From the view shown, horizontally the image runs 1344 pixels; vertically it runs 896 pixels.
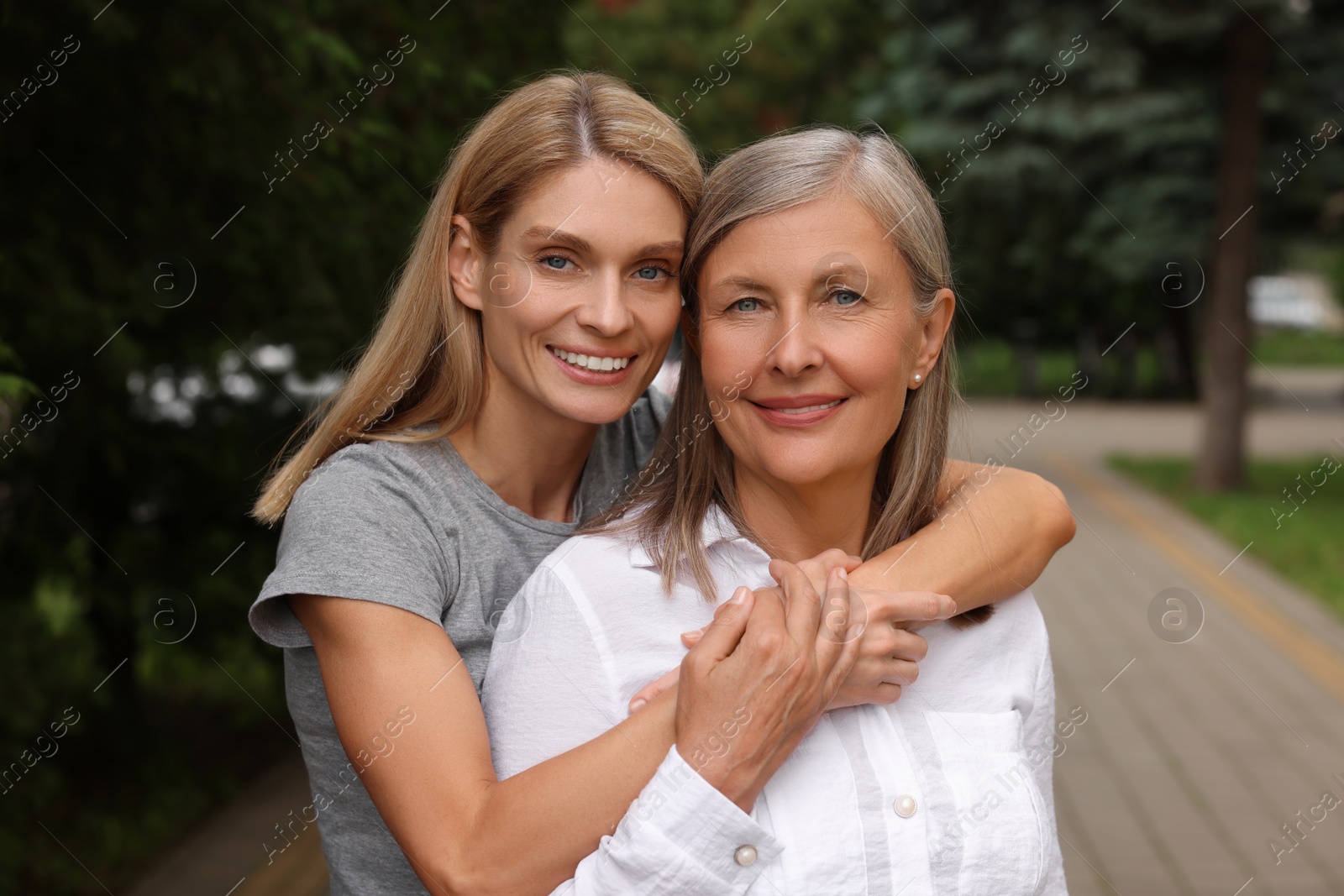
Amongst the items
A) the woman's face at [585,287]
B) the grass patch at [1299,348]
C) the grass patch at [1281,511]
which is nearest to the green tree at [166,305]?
the woman's face at [585,287]

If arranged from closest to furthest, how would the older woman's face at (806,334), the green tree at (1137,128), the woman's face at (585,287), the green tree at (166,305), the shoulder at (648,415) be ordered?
the older woman's face at (806,334), the woman's face at (585,287), the shoulder at (648,415), the green tree at (166,305), the green tree at (1137,128)

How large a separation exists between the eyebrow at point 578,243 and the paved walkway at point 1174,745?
0.66 m

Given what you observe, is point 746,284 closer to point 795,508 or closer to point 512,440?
point 795,508

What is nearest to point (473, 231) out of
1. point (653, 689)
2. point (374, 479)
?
point (374, 479)

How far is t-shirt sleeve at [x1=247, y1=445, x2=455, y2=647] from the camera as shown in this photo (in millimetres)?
1962

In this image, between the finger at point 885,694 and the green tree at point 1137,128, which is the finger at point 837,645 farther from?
the green tree at point 1137,128

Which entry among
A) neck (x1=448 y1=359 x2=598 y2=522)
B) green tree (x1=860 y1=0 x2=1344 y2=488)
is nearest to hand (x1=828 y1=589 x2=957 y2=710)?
neck (x1=448 y1=359 x2=598 y2=522)

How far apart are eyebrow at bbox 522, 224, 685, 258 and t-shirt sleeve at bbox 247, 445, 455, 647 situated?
443 millimetres

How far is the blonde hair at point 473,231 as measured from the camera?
2.21 metres

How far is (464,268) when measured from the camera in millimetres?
2406

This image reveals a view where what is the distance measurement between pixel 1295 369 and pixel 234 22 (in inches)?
1155

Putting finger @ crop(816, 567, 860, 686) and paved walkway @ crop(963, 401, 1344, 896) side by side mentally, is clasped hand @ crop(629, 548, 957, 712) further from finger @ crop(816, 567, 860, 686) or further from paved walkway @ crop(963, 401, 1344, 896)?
paved walkway @ crop(963, 401, 1344, 896)

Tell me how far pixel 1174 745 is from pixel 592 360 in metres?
4.63

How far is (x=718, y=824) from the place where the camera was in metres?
1.70
